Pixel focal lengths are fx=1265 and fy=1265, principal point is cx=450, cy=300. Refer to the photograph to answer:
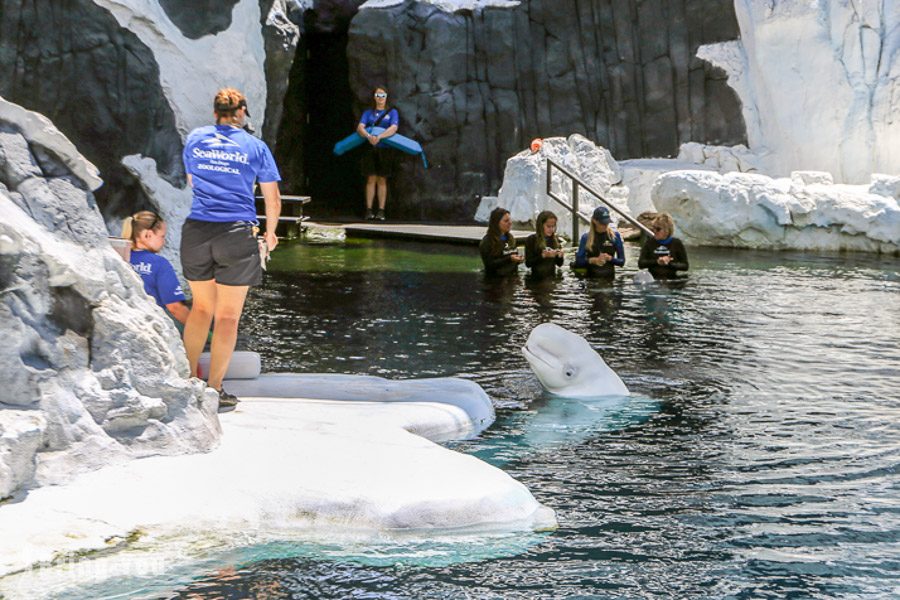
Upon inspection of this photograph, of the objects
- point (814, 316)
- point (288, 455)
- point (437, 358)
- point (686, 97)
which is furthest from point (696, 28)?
point (288, 455)

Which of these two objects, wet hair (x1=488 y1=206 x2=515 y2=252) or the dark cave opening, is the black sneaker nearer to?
wet hair (x1=488 y1=206 x2=515 y2=252)

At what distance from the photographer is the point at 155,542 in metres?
4.36

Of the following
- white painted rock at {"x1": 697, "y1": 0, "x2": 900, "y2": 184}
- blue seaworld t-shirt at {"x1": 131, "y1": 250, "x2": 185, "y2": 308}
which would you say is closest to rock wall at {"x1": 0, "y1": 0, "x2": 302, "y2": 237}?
blue seaworld t-shirt at {"x1": 131, "y1": 250, "x2": 185, "y2": 308}

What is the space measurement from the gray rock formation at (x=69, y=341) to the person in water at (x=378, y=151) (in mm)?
15329

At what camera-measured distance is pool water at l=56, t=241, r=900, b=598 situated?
14.3 feet

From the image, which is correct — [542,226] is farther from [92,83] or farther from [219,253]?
[219,253]

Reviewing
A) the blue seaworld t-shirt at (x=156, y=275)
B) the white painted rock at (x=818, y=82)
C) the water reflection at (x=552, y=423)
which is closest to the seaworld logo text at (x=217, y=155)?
the blue seaworld t-shirt at (x=156, y=275)

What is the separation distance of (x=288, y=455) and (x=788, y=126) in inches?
669

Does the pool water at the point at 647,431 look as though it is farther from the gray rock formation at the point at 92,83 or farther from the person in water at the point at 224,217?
the gray rock formation at the point at 92,83

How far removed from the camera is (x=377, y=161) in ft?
68.3

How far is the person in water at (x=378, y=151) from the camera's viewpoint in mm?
20438

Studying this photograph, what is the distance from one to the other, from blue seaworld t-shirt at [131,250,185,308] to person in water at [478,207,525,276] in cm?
697

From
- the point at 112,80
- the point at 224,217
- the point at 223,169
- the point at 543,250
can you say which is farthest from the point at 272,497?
the point at 112,80

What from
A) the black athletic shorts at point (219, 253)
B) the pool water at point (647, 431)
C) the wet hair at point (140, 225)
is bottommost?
the pool water at point (647, 431)
